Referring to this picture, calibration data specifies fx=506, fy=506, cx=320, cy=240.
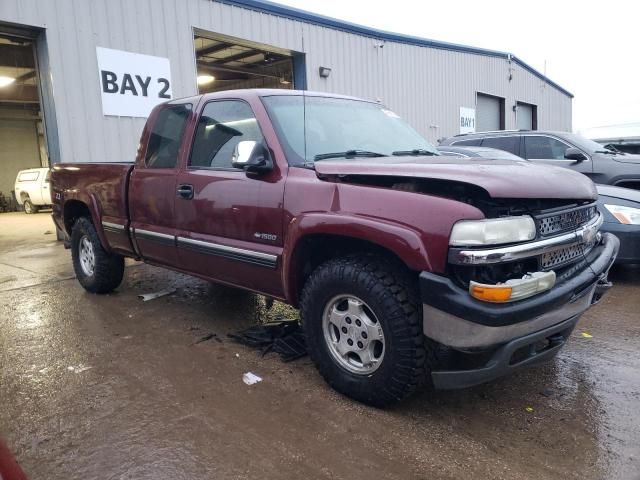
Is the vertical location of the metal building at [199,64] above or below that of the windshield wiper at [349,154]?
above

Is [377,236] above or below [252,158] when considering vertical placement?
below

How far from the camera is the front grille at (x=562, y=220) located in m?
2.63

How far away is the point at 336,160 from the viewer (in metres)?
3.21

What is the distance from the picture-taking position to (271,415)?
9.50 ft

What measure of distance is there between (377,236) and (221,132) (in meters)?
1.81

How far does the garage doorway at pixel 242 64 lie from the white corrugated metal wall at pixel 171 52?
0.90ft

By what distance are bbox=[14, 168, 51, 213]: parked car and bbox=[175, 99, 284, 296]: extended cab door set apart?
51.8ft

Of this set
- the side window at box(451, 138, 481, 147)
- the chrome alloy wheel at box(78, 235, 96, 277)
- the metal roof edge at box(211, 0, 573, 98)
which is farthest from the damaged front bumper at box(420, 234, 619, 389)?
the metal roof edge at box(211, 0, 573, 98)

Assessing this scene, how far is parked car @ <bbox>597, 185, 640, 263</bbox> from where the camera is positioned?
5.01 m

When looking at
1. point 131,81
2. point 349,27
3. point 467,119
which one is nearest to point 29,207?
point 131,81

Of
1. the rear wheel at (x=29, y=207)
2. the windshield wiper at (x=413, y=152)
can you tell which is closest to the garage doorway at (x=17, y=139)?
the rear wheel at (x=29, y=207)

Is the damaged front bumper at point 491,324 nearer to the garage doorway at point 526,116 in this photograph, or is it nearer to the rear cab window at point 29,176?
the rear cab window at point 29,176

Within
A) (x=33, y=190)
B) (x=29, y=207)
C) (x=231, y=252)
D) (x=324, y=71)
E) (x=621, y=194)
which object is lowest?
(x=29, y=207)

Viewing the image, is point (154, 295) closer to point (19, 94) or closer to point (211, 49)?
point (211, 49)
